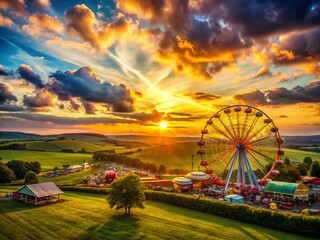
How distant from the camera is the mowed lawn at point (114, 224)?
34594mm

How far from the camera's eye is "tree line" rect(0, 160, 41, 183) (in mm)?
78250

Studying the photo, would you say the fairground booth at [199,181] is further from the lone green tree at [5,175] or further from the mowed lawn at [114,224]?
the lone green tree at [5,175]

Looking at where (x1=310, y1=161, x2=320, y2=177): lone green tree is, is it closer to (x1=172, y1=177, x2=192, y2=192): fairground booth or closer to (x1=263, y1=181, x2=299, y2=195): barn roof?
(x1=263, y1=181, x2=299, y2=195): barn roof

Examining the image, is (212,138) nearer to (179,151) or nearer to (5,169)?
(5,169)

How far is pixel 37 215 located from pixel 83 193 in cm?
2038

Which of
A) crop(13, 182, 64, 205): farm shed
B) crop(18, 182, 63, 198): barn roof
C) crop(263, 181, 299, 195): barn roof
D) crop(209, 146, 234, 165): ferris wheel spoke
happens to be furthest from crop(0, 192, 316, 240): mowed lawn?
crop(209, 146, 234, 165): ferris wheel spoke

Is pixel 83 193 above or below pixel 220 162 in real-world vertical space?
below

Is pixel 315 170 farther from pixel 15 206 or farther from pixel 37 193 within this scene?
pixel 15 206

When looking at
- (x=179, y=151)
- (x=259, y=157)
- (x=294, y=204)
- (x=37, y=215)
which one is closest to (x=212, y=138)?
(x=259, y=157)

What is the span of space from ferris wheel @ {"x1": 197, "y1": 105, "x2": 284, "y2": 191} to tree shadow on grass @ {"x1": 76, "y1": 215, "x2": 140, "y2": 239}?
26.0 meters

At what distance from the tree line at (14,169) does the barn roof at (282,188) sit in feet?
205

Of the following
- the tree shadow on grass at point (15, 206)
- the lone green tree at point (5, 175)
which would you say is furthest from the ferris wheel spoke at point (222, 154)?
the lone green tree at point (5, 175)

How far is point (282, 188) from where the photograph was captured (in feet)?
176

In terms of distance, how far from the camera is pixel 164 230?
36.3 m
